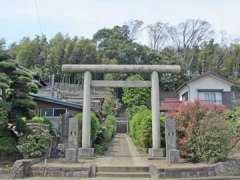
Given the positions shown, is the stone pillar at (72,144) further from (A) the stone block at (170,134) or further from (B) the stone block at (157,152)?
(A) the stone block at (170,134)

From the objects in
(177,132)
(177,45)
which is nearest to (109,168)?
(177,132)

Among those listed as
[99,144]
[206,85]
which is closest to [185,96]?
[206,85]

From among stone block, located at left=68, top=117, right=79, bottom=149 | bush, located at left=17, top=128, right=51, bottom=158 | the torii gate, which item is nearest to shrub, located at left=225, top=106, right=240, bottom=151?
the torii gate

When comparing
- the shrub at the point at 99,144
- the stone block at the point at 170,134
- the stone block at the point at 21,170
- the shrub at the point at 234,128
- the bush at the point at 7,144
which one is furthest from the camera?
the shrub at the point at 99,144

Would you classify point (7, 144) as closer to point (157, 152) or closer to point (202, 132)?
point (157, 152)

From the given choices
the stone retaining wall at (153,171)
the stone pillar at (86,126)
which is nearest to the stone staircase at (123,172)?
the stone retaining wall at (153,171)

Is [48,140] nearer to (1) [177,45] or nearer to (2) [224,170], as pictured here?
(2) [224,170]

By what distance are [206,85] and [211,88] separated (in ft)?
1.99

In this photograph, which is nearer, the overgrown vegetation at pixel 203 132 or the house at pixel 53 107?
the overgrown vegetation at pixel 203 132

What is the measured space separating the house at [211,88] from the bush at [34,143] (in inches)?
843

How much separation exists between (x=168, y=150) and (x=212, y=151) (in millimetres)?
1688

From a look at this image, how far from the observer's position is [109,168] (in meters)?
11.1

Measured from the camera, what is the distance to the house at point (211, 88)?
103ft

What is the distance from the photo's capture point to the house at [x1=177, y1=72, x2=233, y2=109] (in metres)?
31.2
